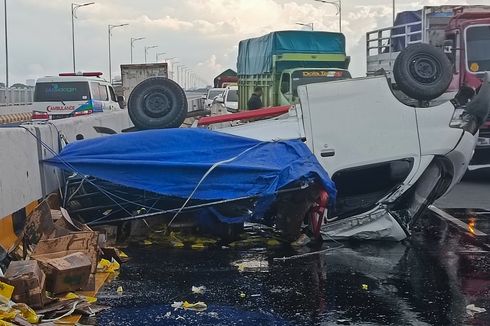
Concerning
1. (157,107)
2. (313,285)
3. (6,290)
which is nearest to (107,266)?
(6,290)

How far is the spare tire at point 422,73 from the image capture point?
9.69 m

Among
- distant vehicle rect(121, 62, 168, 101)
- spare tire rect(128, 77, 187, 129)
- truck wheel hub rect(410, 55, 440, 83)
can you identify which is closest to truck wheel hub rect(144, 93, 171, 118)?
spare tire rect(128, 77, 187, 129)

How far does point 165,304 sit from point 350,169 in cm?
336

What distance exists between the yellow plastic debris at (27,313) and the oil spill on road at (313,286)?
0.49 m

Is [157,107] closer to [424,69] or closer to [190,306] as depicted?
[424,69]

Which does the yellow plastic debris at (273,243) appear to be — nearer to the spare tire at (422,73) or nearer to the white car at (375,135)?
the white car at (375,135)

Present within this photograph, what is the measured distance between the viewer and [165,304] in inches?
252

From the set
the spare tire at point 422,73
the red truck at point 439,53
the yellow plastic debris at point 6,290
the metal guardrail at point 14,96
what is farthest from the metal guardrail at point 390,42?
the metal guardrail at point 14,96

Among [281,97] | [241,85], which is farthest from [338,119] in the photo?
[241,85]

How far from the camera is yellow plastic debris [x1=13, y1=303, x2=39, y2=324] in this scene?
5.71 meters

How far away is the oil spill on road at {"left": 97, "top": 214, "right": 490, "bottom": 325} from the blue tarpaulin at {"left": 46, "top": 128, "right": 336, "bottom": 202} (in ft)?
2.42

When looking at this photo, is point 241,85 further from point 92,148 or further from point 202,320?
point 202,320

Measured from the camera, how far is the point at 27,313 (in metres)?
5.77

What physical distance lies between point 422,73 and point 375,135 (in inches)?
58.3
